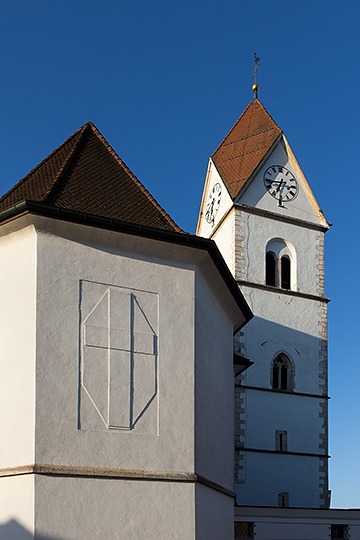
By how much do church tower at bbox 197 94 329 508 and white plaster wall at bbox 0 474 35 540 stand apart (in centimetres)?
1867

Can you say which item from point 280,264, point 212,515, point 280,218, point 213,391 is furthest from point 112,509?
point 280,218

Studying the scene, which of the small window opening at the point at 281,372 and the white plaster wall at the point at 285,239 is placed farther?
the white plaster wall at the point at 285,239

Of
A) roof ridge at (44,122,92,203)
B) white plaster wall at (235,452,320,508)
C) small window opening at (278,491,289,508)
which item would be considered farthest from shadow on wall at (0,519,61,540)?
small window opening at (278,491,289,508)

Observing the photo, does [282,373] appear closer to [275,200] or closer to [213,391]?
[275,200]

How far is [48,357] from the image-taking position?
10.8 meters

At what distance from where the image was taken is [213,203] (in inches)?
1389

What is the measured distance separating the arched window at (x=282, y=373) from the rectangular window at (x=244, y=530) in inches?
334

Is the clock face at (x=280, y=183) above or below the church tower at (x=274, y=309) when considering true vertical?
above

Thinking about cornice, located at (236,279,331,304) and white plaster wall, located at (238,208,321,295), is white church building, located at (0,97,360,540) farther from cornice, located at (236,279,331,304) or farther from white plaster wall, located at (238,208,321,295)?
white plaster wall, located at (238,208,321,295)

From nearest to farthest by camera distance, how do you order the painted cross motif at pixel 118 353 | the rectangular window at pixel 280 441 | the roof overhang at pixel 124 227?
the roof overhang at pixel 124 227, the painted cross motif at pixel 118 353, the rectangular window at pixel 280 441

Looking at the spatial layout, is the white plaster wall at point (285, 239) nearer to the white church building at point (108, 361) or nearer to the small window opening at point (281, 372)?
the small window opening at point (281, 372)

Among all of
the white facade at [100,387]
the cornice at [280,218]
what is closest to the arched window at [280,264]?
the cornice at [280,218]

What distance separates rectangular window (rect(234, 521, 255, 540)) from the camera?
871 inches

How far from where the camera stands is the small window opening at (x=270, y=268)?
32.4 m
